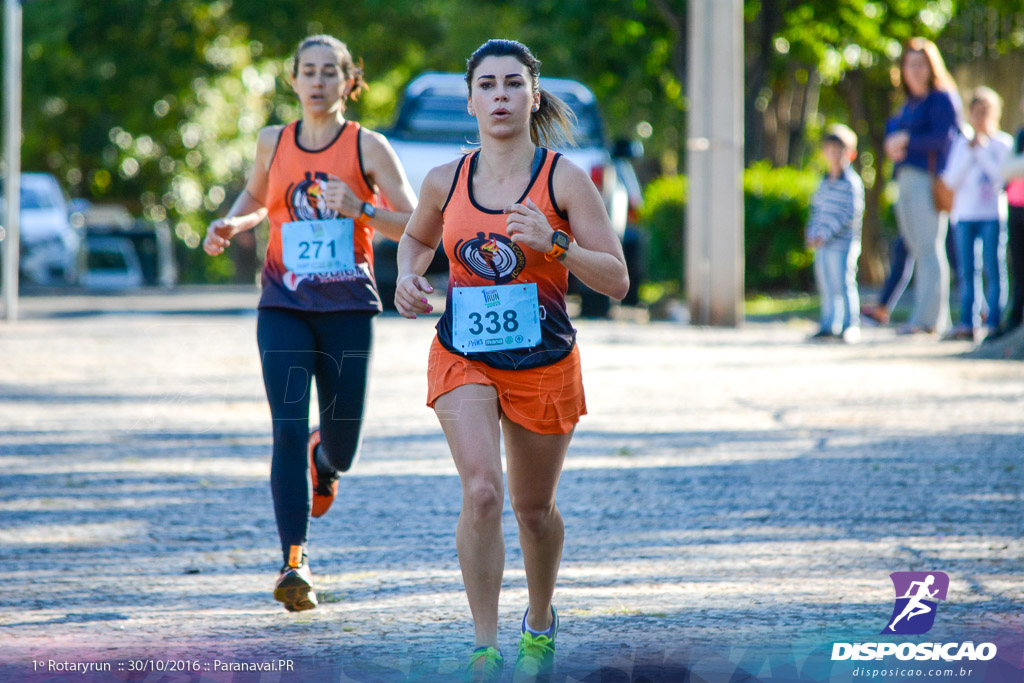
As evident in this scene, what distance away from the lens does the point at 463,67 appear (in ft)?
109

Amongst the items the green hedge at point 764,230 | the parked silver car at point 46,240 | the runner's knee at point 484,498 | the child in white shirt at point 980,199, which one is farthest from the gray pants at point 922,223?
the parked silver car at point 46,240

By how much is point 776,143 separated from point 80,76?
55.5 feet

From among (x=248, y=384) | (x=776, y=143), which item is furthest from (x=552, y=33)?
(x=248, y=384)

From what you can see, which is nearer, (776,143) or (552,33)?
(552,33)

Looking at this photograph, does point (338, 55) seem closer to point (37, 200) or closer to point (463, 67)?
point (37, 200)

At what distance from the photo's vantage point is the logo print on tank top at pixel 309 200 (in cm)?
529

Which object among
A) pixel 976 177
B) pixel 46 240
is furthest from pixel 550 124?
→ pixel 46 240

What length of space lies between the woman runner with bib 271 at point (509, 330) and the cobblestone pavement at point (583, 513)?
0.36m

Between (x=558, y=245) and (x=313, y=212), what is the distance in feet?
5.19

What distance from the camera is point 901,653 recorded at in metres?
4.27

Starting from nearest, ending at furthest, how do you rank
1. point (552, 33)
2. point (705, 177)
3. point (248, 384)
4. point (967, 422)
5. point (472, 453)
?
point (472, 453)
point (967, 422)
point (248, 384)
point (705, 177)
point (552, 33)

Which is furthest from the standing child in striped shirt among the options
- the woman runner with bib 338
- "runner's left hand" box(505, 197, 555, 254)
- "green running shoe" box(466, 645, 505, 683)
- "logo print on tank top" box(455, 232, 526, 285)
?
"green running shoe" box(466, 645, 505, 683)

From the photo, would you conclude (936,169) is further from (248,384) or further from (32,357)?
(32,357)

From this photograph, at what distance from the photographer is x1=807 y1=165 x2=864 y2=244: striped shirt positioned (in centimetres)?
1278
